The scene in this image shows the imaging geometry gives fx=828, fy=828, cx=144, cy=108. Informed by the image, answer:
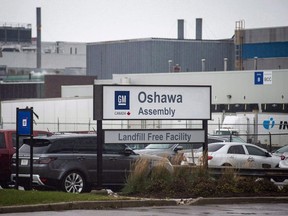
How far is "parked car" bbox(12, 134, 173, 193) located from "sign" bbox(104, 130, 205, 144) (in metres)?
0.57

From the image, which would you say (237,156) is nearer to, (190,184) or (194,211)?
(190,184)

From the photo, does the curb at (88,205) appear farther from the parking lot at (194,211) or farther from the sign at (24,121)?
the sign at (24,121)

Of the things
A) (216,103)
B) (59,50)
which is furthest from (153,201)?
(59,50)

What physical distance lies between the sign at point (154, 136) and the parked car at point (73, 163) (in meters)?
0.57

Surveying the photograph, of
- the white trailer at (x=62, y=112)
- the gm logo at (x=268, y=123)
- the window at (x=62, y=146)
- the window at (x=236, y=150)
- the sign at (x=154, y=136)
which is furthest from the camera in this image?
the white trailer at (x=62, y=112)

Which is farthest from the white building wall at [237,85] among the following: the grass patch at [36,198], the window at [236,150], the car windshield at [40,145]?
the grass patch at [36,198]

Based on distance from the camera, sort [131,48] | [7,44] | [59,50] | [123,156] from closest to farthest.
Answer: [123,156], [131,48], [7,44], [59,50]

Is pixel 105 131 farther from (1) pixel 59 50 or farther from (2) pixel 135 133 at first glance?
(1) pixel 59 50

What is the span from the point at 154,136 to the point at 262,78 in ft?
121

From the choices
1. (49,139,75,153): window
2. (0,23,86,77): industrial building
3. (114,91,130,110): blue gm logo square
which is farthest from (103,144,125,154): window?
(0,23,86,77): industrial building

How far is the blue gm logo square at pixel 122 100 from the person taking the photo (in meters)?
22.3

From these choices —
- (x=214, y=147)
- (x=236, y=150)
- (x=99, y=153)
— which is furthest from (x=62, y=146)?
(x=236, y=150)

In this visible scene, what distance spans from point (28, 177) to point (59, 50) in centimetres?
9059

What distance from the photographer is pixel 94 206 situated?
1798 cm
